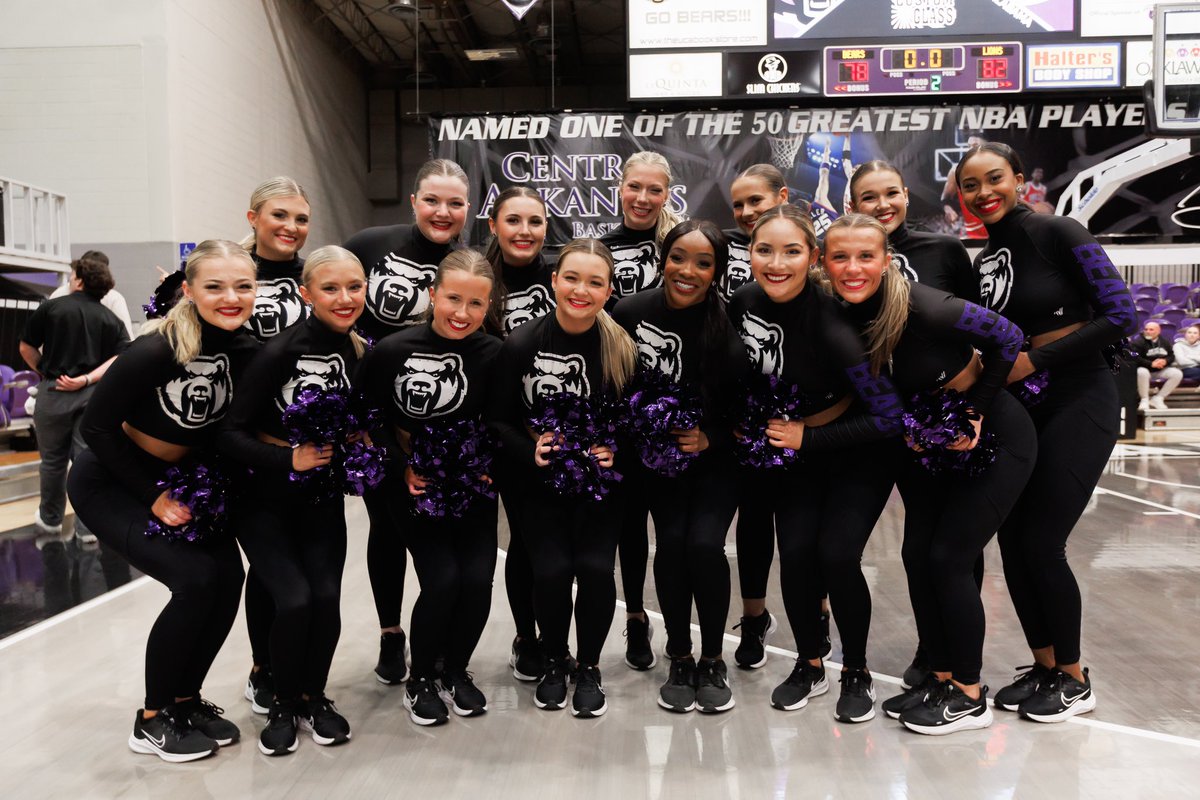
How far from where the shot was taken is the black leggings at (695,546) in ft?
8.63

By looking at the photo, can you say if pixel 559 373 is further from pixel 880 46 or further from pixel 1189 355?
pixel 1189 355

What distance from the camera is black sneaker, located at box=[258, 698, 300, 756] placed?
2365 millimetres

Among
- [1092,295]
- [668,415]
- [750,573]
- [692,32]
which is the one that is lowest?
[750,573]

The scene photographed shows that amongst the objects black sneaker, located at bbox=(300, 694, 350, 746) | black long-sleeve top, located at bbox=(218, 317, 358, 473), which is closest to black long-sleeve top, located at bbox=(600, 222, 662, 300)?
black long-sleeve top, located at bbox=(218, 317, 358, 473)

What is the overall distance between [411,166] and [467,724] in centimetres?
1663

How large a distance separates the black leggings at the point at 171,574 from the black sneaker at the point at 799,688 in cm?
160

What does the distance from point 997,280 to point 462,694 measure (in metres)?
2.03

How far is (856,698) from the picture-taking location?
A: 8.41ft

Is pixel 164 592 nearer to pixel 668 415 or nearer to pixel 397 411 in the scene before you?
pixel 397 411

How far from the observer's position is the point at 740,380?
8.70 ft

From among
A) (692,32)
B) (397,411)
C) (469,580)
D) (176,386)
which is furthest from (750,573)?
(692,32)

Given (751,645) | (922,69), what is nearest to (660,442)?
(751,645)

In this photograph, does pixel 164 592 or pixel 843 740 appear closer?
pixel 843 740

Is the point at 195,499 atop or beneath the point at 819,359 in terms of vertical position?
beneath
